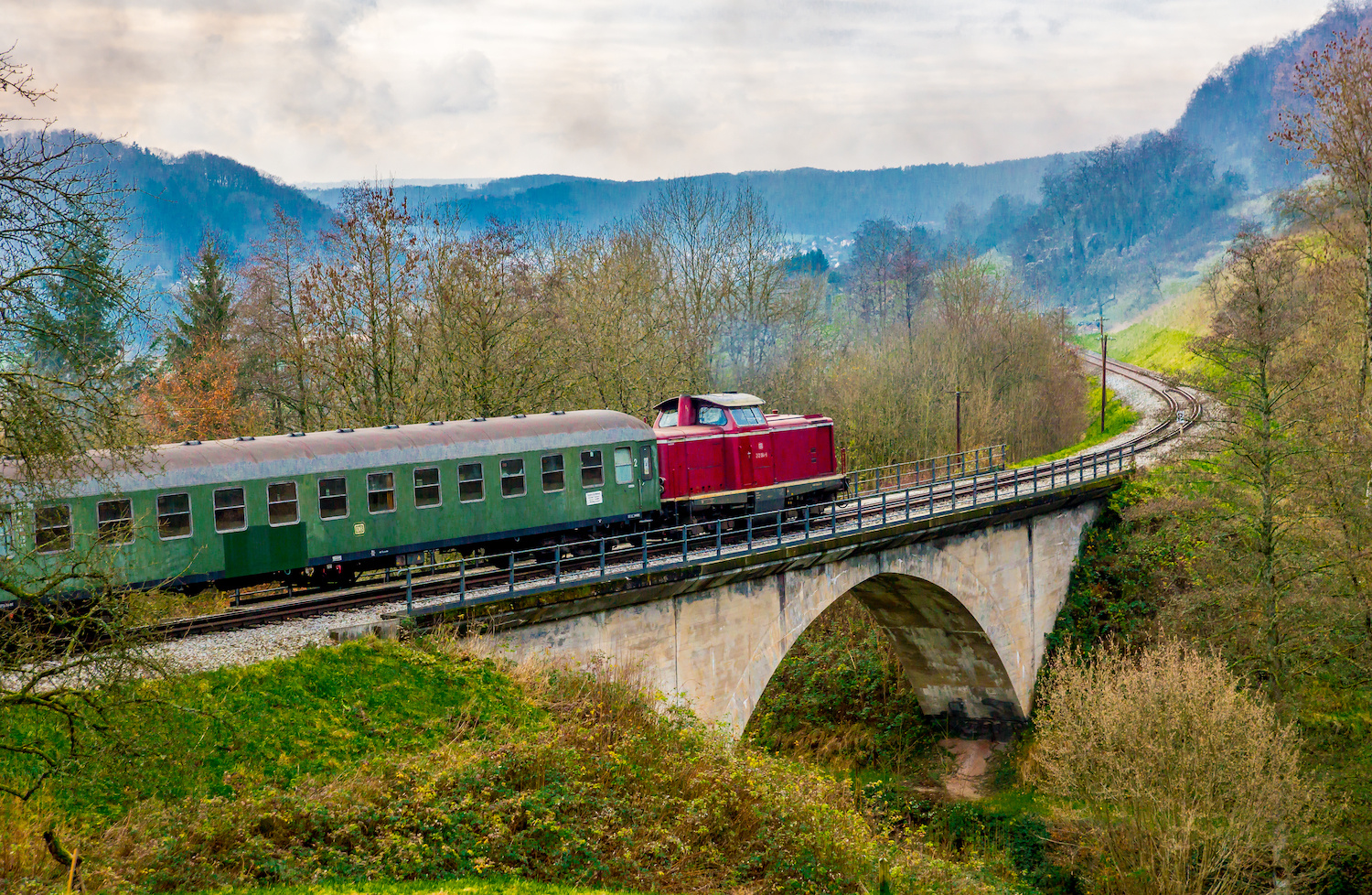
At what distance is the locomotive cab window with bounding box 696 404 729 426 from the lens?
83.5 feet

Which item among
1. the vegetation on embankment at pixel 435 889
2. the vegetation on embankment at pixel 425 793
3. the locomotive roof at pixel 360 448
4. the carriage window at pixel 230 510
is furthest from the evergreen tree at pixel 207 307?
the vegetation on embankment at pixel 435 889

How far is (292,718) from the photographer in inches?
560

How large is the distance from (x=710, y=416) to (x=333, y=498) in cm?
992

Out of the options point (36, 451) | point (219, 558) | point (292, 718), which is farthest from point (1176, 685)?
point (36, 451)

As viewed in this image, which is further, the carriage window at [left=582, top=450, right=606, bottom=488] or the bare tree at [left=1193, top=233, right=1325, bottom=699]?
the bare tree at [left=1193, top=233, right=1325, bottom=699]

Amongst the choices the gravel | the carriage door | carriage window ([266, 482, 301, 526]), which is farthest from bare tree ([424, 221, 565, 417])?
the gravel

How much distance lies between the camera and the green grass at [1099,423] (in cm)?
A: 5069

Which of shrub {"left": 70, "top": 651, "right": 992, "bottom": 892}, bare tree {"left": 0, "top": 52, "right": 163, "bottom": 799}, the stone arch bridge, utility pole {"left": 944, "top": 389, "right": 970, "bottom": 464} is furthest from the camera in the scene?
utility pole {"left": 944, "top": 389, "right": 970, "bottom": 464}

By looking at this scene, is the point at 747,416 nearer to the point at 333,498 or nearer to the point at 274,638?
the point at 333,498

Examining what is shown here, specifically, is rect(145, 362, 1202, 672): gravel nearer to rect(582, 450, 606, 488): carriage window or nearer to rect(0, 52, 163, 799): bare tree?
rect(582, 450, 606, 488): carriage window

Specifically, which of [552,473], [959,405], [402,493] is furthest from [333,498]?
[959,405]

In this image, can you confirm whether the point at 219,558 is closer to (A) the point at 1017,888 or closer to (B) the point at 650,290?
(A) the point at 1017,888

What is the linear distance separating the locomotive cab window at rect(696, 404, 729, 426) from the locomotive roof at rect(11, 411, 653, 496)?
2.48 meters

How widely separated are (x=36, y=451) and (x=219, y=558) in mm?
8086
